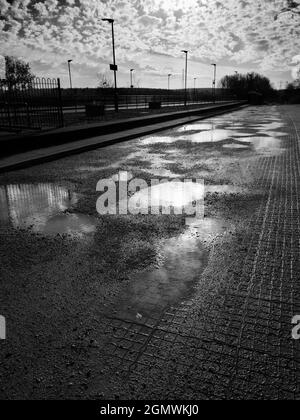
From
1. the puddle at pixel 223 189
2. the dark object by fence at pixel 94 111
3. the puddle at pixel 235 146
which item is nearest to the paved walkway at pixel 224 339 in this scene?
the puddle at pixel 223 189

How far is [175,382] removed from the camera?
2.21 metres

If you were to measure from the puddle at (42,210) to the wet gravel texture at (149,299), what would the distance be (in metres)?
0.03

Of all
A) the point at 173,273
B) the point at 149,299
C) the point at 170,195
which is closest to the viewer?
the point at 149,299

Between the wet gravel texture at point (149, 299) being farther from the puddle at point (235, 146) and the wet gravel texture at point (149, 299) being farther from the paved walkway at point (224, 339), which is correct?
the puddle at point (235, 146)

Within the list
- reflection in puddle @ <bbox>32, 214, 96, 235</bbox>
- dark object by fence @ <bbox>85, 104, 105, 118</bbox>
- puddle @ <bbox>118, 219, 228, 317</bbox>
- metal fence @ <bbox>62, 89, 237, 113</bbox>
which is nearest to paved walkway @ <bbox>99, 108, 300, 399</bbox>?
puddle @ <bbox>118, 219, 228, 317</bbox>

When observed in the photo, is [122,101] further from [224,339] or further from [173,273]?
[224,339]

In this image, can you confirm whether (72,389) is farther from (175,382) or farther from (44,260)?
(44,260)

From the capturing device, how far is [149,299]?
124 inches

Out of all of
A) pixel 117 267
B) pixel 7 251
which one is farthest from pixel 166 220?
pixel 7 251

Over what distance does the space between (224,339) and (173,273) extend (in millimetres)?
1109

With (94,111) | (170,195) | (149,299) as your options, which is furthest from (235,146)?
(94,111)

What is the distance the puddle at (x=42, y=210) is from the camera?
4977mm

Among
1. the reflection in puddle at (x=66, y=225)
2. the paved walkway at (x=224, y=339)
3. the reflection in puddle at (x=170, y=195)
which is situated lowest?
the paved walkway at (x=224, y=339)
